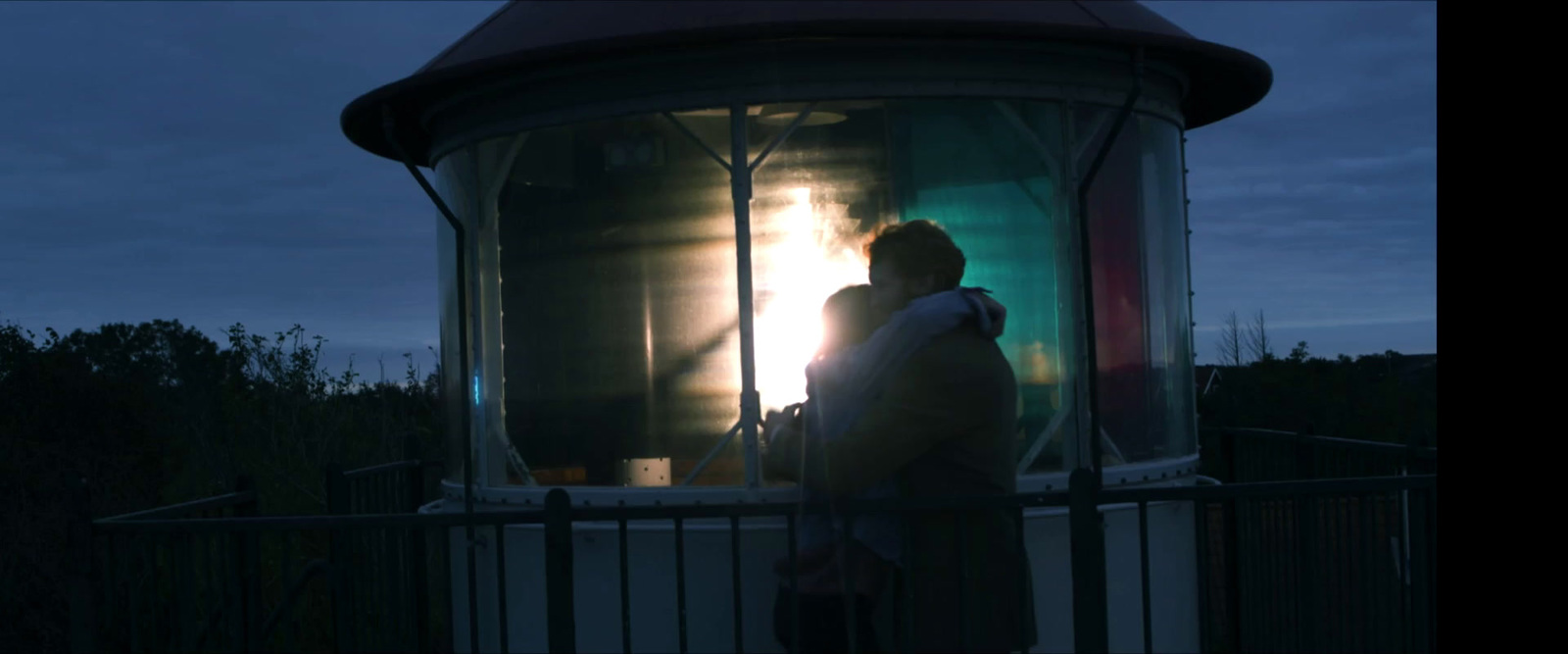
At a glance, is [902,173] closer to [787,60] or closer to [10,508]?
[787,60]

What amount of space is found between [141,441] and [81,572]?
539 inches

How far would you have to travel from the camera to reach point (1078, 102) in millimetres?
6875

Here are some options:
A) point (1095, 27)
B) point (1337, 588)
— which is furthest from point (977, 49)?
point (1337, 588)

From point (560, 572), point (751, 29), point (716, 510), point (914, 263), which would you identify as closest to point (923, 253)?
point (914, 263)

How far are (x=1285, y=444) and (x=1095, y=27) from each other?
10.9ft

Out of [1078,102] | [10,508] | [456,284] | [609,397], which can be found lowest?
[10,508]

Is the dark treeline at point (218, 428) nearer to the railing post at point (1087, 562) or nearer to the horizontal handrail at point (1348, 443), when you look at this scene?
the horizontal handrail at point (1348, 443)

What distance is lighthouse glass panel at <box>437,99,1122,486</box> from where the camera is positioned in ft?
21.6

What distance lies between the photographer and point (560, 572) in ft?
15.3

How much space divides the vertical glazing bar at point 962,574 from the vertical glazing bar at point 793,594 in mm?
548

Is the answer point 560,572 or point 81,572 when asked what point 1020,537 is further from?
point 81,572

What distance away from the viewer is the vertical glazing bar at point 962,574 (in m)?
4.52

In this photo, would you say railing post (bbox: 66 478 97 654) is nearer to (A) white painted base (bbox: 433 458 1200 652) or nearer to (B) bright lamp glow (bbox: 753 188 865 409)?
(A) white painted base (bbox: 433 458 1200 652)

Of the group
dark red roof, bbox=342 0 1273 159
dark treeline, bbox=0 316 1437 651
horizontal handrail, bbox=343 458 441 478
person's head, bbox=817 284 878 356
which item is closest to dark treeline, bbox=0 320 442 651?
dark treeline, bbox=0 316 1437 651
